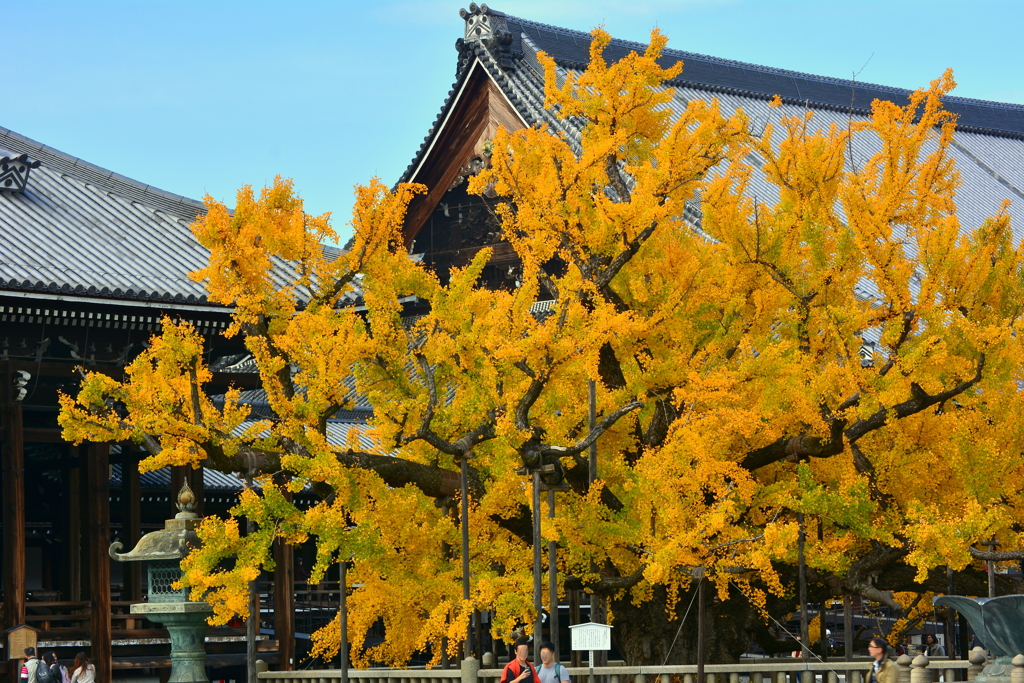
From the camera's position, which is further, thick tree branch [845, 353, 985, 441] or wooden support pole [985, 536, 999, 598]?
wooden support pole [985, 536, 999, 598]

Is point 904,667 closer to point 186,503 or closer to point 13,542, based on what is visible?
point 186,503

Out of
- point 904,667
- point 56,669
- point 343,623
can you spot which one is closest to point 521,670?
point 343,623

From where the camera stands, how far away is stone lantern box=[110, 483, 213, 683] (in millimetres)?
15328

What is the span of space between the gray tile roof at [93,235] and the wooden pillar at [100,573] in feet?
8.47

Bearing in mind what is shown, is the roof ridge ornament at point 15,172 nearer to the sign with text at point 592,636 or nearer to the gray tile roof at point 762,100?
the gray tile roof at point 762,100

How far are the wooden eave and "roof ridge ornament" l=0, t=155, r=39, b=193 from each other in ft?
30.4

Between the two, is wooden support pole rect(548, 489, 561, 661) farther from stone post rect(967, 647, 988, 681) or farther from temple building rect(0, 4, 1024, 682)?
temple building rect(0, 4, 1024, 682)

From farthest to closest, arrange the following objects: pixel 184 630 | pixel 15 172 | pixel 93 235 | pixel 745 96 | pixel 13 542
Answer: pixel 745 96 < pixel 15 172 < pixel 93 235 < pixel 13 542 < pixel 184 630

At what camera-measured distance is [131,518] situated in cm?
2264

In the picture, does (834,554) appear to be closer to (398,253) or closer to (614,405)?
(614,405)

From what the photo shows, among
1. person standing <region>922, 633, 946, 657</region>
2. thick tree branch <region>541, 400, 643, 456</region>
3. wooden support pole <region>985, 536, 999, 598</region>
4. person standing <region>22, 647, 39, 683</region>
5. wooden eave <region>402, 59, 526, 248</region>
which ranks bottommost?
person standing <region>922, 633, 946, 657</region>

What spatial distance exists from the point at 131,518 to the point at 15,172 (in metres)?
6.26

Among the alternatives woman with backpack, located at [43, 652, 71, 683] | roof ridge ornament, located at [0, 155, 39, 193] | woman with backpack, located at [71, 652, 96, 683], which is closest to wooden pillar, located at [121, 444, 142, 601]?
woman with backpack, located at [43, 652, 71, 683]

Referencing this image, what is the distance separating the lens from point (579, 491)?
54.9 feet
